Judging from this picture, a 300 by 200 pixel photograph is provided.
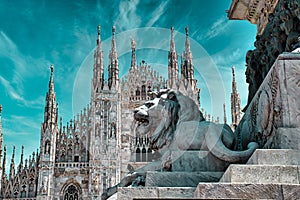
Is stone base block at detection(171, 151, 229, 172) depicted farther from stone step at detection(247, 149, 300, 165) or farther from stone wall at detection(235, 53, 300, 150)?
stone step at detection(247, 149, 300, 165)

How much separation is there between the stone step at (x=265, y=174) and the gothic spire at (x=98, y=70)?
22.5m

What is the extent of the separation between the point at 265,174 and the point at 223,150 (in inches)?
28.6

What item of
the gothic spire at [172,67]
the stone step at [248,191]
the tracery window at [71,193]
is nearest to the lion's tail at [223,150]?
the stone step at [248,191]

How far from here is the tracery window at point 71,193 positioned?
2319cm

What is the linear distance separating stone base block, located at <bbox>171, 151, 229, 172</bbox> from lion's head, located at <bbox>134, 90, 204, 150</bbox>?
397mm

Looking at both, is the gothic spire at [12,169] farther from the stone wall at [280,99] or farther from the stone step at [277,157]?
the stone step at [277,157]

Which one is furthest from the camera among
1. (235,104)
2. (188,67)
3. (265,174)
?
(188,67)

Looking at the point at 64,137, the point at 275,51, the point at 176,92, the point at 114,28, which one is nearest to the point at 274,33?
the point at 275,51

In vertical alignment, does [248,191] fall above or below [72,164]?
below

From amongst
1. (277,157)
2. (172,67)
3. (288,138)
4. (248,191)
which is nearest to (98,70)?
(172,67)

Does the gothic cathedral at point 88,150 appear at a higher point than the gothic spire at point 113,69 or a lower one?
lower

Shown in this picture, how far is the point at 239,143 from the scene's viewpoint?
144 inches

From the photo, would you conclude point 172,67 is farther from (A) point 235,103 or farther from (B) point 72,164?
(B) point 72,164

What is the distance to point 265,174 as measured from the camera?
2.38 meters
